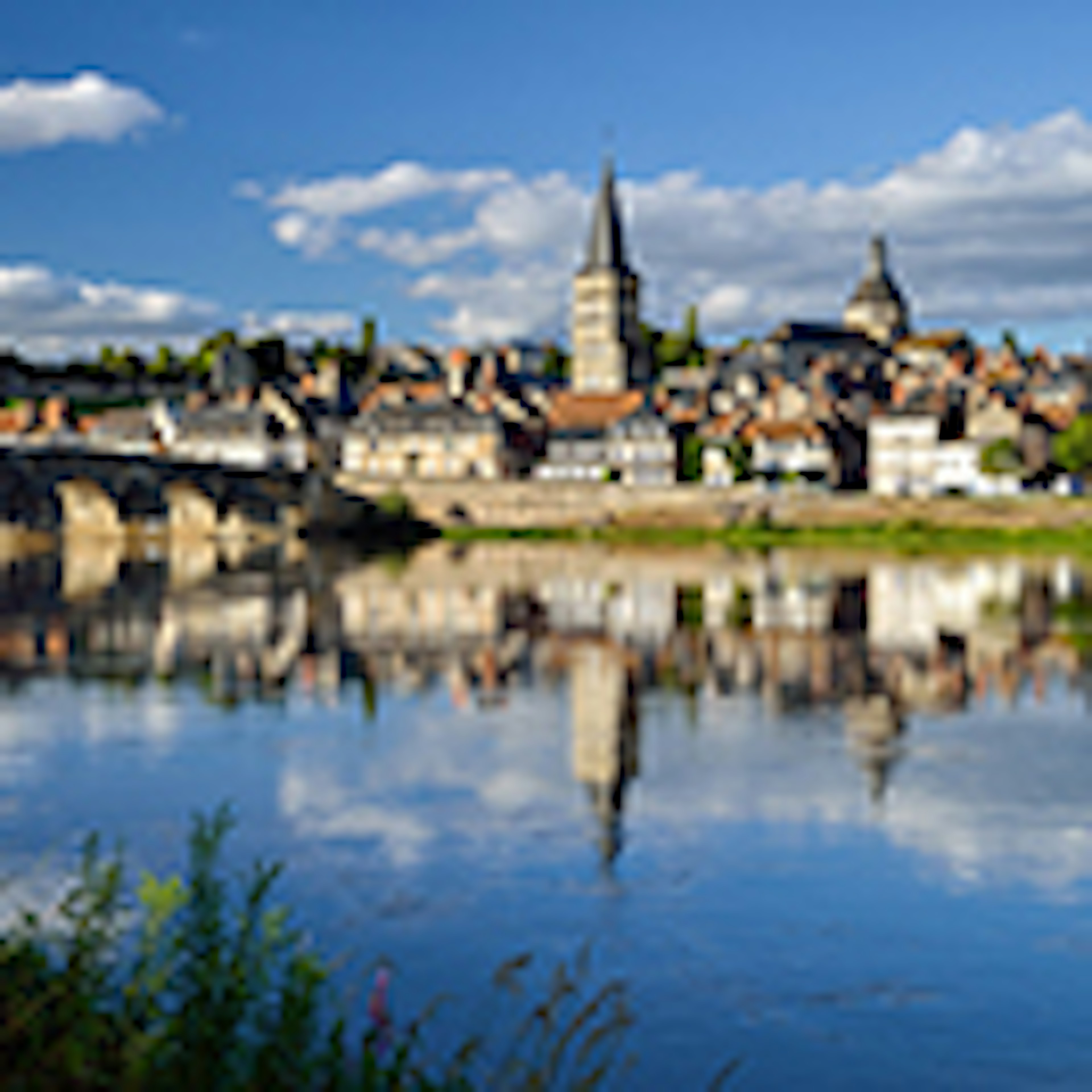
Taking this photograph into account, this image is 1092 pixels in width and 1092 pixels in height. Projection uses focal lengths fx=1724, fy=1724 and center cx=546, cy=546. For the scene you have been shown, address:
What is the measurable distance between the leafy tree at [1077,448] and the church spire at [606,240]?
50.3m

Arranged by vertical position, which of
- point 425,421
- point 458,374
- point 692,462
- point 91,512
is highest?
point 458,374

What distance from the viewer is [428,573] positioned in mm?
63844

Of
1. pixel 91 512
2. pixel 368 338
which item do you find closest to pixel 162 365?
pixel 368 338

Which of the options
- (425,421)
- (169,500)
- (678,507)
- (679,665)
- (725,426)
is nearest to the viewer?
(679,665)

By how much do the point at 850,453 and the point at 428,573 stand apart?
69866mm

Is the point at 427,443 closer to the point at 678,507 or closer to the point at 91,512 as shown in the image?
the point at 678,507

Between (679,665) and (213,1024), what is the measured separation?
25150 millimetres

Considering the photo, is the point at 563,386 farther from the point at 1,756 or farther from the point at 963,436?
the point at 1,756

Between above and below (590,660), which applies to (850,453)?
above

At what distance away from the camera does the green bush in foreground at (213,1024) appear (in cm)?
870

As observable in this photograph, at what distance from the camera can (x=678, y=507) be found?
3888 inches

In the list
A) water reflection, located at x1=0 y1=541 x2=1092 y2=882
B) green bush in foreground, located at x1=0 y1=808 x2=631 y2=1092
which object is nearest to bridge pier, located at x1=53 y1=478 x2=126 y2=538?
water reflection, located at x1=0 y1=541 x2=1092 y2=882

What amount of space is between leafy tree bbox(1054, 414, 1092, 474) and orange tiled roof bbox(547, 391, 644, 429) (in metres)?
30.2

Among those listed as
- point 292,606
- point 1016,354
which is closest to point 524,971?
point 292,606
